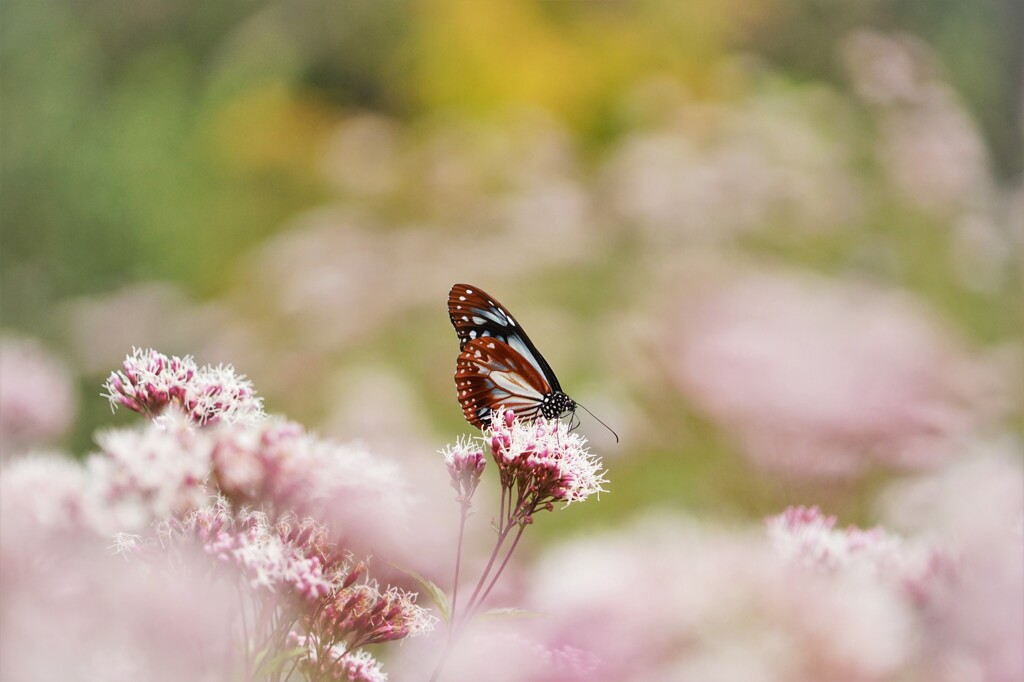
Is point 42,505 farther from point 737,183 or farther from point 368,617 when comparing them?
point 737,183

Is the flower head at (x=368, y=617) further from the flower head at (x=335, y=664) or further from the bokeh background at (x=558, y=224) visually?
the bokeh background at (x=558, y=224)

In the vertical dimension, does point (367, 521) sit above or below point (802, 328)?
below

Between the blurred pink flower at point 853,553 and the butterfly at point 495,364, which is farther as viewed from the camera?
the butterfly at point 495,364

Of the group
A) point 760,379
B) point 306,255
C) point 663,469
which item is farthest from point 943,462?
point 306,255

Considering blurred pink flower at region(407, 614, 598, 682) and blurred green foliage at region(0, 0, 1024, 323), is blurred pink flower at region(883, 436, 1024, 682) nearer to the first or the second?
blurred pink flower at region(407, 614, 598, 682)

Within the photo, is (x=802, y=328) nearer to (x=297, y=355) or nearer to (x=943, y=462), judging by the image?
(x=943, y=462)

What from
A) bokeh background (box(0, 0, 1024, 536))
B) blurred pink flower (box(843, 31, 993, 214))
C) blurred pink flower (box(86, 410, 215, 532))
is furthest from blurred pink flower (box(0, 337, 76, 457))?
blurred pink flower (box(843, 31, 993, 214))

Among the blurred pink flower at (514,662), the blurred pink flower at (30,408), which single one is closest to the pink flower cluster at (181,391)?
the blurred pink flower at (514,662)
